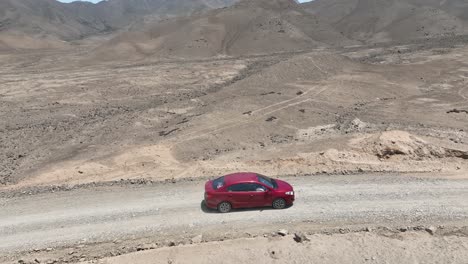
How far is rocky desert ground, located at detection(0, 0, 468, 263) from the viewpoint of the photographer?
46.8ft

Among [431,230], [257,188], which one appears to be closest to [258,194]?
[257,188]

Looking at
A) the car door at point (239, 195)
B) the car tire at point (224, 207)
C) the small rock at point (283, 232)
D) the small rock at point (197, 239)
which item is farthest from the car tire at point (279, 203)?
the small rock at point (197, 239)

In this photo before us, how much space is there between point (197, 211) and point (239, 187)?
5.86 ft

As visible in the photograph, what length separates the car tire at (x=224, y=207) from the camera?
16177mm

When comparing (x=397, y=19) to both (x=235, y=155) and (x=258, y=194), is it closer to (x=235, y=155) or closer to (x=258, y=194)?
(x=235, y=155)

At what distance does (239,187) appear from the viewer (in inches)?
640

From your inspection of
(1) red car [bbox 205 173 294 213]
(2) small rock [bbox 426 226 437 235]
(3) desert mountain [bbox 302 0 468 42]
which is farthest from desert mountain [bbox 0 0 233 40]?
(2) small rock [bbox 426 226 437 235]

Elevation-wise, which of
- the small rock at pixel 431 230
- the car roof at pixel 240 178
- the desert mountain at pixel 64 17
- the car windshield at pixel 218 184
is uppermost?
the desert mountain at pixel 64 17

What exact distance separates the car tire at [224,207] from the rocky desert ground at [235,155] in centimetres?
32

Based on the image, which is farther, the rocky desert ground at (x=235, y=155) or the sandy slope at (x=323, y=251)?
the rocky desert ground at (x=235, y=155)

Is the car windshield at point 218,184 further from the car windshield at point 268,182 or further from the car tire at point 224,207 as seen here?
the car windshield at point 268,182

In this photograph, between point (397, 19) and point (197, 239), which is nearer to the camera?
point (197, 239)

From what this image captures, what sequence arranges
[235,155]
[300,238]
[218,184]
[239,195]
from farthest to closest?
[235,155]
[218,184]
[239,195]
[300,238]

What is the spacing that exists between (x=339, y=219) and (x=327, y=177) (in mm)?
3719
